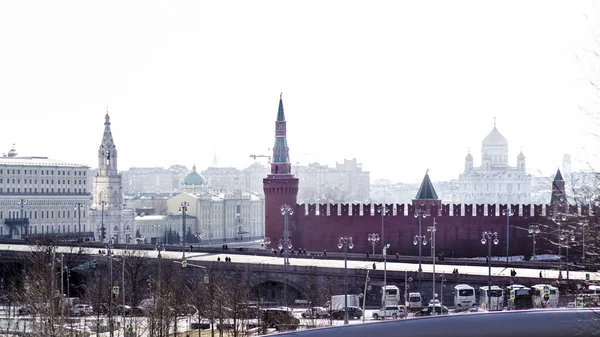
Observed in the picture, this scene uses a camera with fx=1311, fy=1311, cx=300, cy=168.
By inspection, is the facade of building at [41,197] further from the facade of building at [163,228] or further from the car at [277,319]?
the car at [277,319]

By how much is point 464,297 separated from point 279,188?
32.4 m

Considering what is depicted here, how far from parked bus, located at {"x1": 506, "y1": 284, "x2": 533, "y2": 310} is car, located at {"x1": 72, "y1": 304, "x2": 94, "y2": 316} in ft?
51.1

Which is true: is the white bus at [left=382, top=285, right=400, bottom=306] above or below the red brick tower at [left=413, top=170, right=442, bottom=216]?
below

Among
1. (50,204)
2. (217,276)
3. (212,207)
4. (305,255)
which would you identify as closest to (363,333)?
(217,276)

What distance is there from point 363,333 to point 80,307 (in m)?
35.5

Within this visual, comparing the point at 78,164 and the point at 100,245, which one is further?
the point at 78,164

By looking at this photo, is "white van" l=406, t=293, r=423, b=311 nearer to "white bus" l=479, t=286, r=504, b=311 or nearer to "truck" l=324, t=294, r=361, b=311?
"truck" l=324, t=294, r=361, b=311

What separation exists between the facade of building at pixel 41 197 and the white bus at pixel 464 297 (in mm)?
72485

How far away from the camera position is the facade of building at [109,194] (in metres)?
128

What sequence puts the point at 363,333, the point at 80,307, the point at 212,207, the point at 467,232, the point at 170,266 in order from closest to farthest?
1. the point at 363,333
2. the point at 80,307
3. the point at 170,266
4. the point at 467,232
5. the point at 212,207

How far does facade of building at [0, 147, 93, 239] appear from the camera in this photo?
122 meters

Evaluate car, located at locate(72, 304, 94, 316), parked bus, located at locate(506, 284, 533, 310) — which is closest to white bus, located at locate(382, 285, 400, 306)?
parked bus, located at locate(506, 284, 533, 310)

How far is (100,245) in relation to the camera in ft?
275

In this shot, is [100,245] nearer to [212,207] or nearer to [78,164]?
[78,164]
